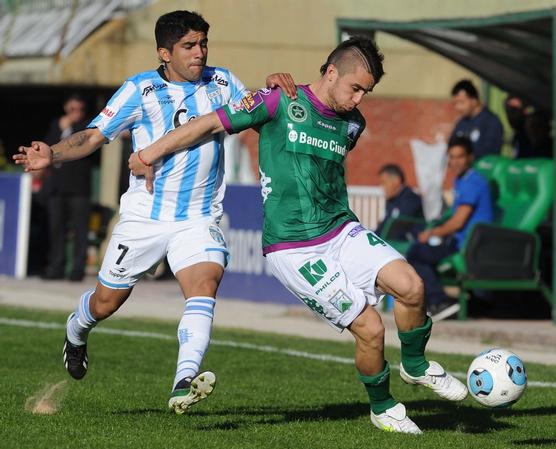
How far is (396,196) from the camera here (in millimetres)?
16266

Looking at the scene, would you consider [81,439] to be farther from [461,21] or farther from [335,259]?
[461,21]

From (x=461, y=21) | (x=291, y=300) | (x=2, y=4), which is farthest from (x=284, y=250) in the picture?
(x=2, y=4)

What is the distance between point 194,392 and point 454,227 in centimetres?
780

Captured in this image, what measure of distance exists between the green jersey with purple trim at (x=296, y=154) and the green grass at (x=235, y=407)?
45.3 inches

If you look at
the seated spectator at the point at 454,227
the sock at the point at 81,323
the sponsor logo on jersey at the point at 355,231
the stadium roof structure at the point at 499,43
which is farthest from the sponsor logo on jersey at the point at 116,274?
the stadium roof structure at the point at 499,43

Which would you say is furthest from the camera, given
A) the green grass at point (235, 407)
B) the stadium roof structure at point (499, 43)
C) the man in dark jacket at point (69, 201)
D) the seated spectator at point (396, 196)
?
the man in dark jacket at point (69, 201)

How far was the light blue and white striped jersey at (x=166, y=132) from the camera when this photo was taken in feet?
27.2

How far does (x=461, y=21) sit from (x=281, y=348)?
14.3ft

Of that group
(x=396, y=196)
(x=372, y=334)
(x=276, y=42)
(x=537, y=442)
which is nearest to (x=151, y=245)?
(x=372, y=334)

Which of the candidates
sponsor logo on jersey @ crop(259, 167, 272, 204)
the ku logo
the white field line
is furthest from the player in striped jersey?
the white field line

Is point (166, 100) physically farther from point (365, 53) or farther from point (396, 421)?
point (396, 421)

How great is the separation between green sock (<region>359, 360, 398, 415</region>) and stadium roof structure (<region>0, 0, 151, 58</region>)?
1616 cm

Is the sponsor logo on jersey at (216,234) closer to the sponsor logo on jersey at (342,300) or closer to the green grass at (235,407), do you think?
the sponsor logo on jersey at (342,300)

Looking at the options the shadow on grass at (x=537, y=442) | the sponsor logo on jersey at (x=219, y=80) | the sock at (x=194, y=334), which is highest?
the sponsor logo on jersey at (x=219, y=80)
